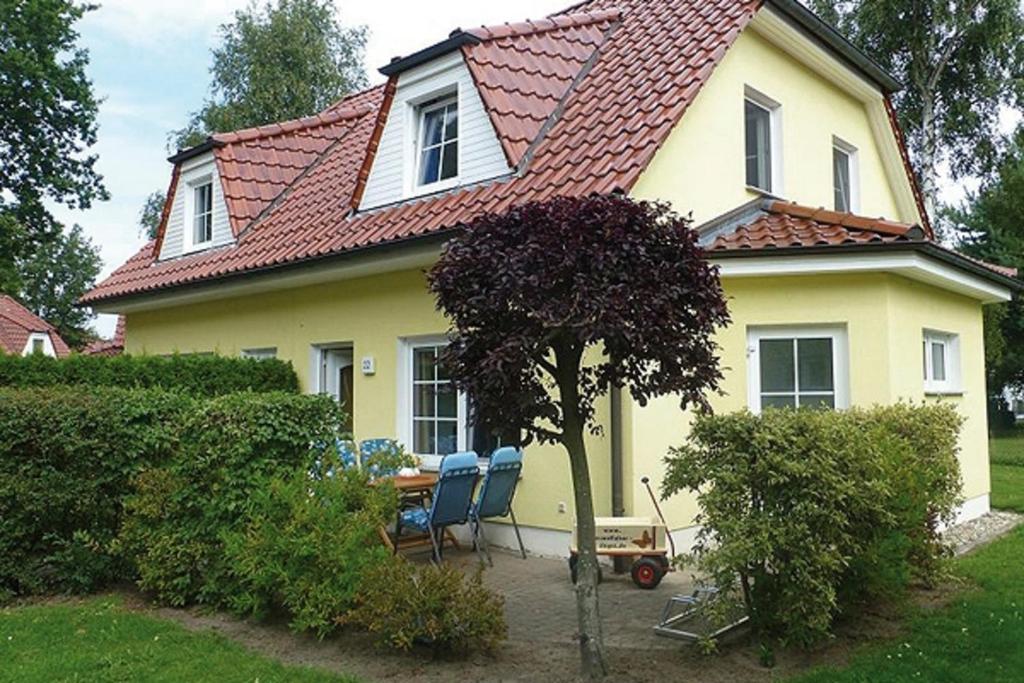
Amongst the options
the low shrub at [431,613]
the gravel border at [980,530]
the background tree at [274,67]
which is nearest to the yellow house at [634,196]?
the gravel border at [980,530]

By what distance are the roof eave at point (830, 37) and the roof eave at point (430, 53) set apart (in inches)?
149

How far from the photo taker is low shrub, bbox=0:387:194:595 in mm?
6695

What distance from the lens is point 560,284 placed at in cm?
441

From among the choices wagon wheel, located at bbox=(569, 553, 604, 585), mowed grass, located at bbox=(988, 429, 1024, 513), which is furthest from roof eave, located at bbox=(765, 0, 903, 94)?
wagon wheel, located at bbox=(569, 553, 604, 585)

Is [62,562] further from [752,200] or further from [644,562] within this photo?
[752,200]

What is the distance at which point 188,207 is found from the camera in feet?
47.9

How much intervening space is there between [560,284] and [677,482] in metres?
1.64

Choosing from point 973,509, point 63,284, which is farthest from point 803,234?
point 63,284

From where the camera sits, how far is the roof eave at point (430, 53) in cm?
989

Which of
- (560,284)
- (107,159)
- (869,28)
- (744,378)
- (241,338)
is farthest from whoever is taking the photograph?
(107,159)

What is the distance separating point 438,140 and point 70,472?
6.07 meters

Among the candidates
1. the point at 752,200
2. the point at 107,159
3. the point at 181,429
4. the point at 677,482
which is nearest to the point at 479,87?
the point at 752,200

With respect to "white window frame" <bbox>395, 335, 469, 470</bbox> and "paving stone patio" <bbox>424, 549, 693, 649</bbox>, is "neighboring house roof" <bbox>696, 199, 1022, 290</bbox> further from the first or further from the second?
"white window frame" <bbox>395, 335, 469, 470</bbox>

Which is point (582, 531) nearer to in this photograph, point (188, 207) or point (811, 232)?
point (811, 232)
